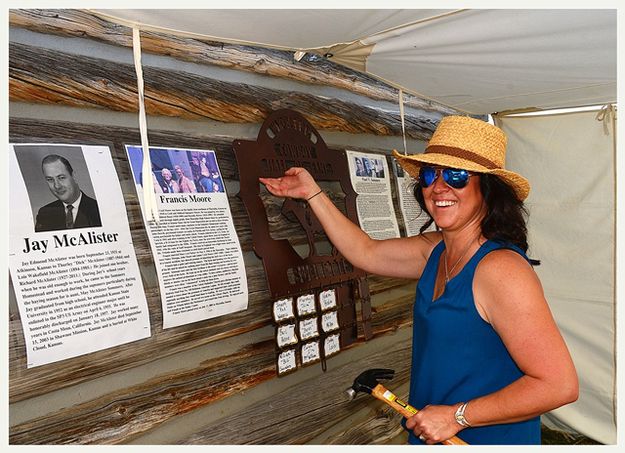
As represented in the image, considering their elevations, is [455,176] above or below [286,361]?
above

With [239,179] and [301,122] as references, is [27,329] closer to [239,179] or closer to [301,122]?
[239,179]

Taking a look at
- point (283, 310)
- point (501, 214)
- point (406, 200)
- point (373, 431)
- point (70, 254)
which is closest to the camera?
point (70, 254)

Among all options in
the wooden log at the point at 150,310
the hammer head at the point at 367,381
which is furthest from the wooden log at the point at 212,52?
the hammer head at the point at 367,381

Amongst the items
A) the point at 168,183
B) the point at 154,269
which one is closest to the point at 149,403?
the point at 154,269

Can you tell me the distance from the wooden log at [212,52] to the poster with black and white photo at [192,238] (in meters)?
0.33

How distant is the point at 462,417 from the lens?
177cm

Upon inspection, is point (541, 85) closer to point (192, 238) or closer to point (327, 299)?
point (327, 299)

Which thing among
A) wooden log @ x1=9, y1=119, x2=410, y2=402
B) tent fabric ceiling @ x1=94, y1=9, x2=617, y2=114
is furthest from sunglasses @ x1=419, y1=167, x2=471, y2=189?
wooden log @ x1=9, y1=119, x2=410, y2=402

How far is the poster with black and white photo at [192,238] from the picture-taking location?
1.75m

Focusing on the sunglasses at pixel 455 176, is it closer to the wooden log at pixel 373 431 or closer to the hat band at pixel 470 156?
the hat band at pixel 470 156

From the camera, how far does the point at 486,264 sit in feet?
5.83

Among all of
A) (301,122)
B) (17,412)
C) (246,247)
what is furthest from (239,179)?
(17,412)

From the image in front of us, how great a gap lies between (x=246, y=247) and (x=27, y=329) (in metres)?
0.85

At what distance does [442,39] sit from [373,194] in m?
1.01
